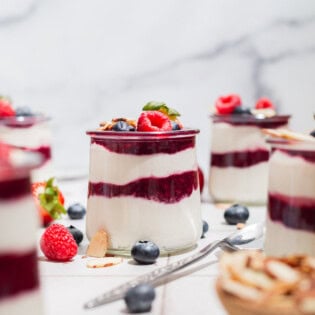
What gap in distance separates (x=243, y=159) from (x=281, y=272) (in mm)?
992

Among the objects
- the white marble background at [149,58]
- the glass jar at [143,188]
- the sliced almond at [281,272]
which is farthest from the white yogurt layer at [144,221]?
the white marble background at [149,58]

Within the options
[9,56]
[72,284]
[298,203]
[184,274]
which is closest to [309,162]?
[298,203]

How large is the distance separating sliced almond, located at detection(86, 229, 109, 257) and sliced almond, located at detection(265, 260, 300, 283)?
0.49 m

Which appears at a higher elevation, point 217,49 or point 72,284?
point 217,49

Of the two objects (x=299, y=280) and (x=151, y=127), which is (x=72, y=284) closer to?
(x=151, y=127)

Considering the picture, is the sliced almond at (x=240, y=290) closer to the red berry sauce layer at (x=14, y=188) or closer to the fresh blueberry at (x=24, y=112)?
the red berry sauce layer at (x=14, y=188)

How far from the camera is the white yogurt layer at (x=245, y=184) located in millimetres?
1727

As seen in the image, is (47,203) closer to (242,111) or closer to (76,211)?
(76,211)

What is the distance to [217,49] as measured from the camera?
2475mm

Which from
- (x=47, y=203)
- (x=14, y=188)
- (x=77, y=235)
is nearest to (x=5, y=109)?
(x=47, y=203)

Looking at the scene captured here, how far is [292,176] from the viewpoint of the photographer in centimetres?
99

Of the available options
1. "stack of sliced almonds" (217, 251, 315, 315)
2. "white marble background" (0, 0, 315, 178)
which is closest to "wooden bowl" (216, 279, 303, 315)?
"stack of sliced almonds" (217, 251, 315, 315)

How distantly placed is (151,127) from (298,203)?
1.06 feet

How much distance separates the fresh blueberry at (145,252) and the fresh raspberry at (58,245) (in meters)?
0.11
